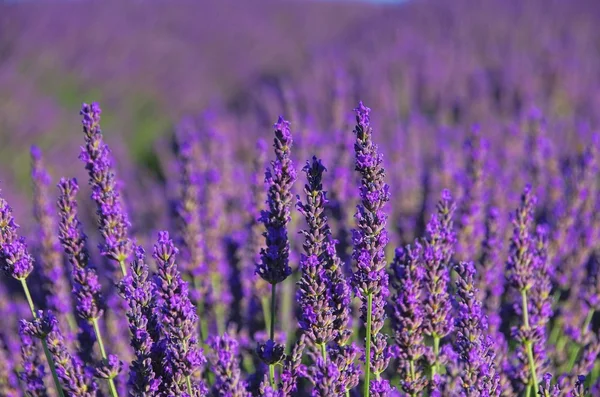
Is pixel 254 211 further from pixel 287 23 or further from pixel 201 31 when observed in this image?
pixel 287 23

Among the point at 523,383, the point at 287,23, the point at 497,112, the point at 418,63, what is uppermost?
the point at 287,23

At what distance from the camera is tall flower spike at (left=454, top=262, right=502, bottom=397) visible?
1509mm

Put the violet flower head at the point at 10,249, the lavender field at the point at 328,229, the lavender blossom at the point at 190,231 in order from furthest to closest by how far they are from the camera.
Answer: the lavender blossom at the point at 190,231 < the violet flower head at the point at 10,249 < the lavender field at the point at 328,229

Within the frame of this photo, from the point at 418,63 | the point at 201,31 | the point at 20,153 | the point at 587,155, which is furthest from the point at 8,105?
the point at 201,31

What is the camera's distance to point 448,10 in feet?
34.1

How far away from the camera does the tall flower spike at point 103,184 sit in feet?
5.88

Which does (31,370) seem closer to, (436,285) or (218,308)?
(218,308)

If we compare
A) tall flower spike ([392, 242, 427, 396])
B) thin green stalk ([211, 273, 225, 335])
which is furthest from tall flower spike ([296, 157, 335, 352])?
thin green stalk ([211, 273, 225, 335])

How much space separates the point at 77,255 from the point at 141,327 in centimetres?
44

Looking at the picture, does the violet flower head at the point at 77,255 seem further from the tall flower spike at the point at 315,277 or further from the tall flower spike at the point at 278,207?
the tall flower spike at the point at 315,277

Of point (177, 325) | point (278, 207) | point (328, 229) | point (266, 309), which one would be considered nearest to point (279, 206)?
point (278, 207)

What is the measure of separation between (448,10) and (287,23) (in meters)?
7.15

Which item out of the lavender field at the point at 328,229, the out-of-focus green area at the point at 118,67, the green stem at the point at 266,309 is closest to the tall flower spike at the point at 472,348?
the lavender field at the point at 328,229

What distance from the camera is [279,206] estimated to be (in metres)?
1.68
